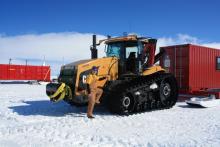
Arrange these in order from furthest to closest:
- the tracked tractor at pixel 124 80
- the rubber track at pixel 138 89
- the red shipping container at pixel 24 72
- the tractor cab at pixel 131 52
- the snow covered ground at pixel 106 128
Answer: the red shipping container at pixel 24 72
the tractor cab at pixel 131 52
the rubber track at pixel 138 89
the tracked tractor at pixel 124 80
the snow covered ground at pixel 106 128

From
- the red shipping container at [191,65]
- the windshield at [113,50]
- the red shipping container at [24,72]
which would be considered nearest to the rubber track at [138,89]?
the windshield at [113,50]

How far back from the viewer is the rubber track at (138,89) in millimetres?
12352

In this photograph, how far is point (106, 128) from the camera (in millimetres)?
9984

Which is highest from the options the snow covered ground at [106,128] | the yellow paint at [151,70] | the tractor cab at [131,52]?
the tractor cab at [131,52]

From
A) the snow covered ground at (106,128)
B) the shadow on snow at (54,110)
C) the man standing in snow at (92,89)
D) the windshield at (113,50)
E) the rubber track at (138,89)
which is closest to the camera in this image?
the snow covered ground at (106,128)

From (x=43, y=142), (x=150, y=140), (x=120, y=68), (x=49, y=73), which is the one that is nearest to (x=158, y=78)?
(x=120, y=68)

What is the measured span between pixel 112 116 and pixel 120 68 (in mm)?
2076

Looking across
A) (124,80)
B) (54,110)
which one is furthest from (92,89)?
(54,110)

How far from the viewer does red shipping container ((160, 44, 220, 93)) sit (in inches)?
698

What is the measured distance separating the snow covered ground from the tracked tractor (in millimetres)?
644

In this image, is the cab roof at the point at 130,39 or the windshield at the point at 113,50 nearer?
the cab roof at the point at 130,39

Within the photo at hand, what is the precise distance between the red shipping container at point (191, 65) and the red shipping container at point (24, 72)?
2100 centimetres

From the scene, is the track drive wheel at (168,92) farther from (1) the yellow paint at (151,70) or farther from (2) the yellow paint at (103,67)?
(2) the yellow paint at (103,67)

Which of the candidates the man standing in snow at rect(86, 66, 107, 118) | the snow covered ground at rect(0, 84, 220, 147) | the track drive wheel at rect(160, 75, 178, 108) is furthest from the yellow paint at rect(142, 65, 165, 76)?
the man standing in snow at rect(86, 66, 107, 118)
